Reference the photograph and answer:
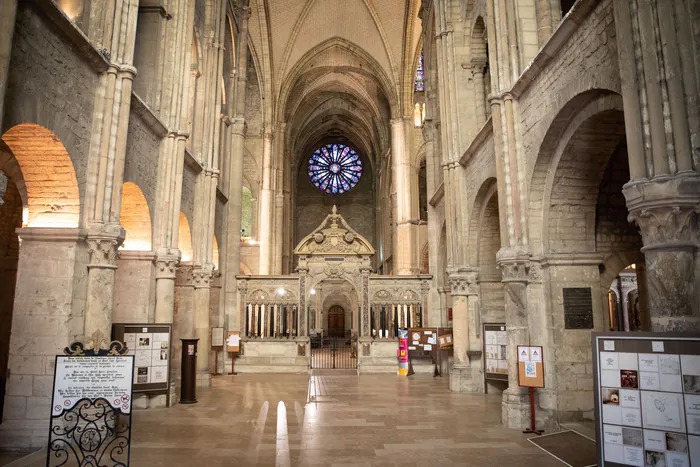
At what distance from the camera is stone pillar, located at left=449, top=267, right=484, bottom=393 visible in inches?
513

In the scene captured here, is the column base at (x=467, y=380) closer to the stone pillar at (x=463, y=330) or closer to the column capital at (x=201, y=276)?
the stone pillar at (x=463, y=330)

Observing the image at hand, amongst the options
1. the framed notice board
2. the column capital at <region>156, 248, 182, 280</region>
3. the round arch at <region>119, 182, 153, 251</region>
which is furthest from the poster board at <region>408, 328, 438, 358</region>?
the framed notice board

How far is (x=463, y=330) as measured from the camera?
13.6 m

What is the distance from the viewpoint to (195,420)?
8984mm

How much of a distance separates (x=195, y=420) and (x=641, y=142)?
8.27 metres

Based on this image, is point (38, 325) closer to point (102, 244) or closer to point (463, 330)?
point (102, 244)

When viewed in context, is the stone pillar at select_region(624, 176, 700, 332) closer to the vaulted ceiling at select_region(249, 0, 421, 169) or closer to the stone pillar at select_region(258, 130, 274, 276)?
the vaulted ceiling at select_region(249, 0, 421, 169)

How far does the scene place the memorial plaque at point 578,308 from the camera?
862 centimetres

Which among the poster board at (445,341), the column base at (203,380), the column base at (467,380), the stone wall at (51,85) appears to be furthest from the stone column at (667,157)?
the column base at (203,380)

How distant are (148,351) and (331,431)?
4.22 metres

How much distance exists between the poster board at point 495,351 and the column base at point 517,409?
1986mm

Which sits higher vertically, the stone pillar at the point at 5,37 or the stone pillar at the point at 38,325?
the stone pillar at the point at 5,37

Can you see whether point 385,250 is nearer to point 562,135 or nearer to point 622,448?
point 562,135

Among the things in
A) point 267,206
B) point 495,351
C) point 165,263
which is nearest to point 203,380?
point 165,263
